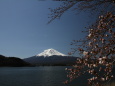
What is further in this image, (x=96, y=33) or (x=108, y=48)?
(x=96, y=33)

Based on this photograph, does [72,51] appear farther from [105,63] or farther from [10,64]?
[10,64]

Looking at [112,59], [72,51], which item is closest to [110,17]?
[112,59]

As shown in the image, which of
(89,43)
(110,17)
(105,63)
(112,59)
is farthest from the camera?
(89,43)

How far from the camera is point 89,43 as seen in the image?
431 cm

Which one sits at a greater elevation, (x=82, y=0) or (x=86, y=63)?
(x=82, y=0)

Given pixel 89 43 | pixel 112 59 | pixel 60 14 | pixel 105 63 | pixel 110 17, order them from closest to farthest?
1. pixel 105 63
2. pixel 112 59
3. pixel 110 17
4. pixel 89 43
5. pixel 60 14

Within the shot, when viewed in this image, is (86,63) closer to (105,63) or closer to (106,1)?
(105,63)

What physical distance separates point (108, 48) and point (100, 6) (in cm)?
214

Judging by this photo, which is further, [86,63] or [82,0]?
[82,0]

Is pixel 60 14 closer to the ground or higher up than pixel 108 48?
higher up

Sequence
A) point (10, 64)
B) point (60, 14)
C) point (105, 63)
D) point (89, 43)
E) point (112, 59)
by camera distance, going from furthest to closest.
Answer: point (10, 64), point (60, 14), point (89, 43), point (112, 59), point (105, 63)

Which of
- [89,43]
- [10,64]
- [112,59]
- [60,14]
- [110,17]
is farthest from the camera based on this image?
[10,64]

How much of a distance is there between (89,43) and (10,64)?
187669 mm

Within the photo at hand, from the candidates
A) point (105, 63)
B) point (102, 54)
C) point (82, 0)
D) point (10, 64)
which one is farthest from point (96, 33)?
point (10, 64)
